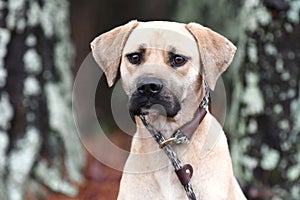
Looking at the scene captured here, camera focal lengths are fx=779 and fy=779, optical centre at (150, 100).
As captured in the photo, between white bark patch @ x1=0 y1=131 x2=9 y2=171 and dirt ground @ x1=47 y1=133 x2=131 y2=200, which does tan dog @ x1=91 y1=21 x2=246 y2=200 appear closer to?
white bark patch @ x1=0 y1=131 x2=9 y2=171

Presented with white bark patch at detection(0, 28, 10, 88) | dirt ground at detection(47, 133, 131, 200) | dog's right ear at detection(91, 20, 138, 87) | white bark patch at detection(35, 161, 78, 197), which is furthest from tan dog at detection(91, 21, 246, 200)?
dirt ground at detection(47, 133, 131, 200)

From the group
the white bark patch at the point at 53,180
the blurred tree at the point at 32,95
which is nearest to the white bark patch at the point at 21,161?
the blurred tree at the point at 32,95

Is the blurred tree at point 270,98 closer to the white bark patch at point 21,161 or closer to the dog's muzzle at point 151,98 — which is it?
the white bark patch at point 21,161

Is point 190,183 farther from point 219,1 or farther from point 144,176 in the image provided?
point 219,1

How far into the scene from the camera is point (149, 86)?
12.4 feet

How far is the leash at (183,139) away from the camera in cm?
393

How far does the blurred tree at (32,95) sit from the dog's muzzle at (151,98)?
91.1 inches

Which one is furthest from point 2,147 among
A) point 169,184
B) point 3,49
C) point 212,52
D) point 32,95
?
point 212,52

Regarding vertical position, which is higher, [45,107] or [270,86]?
[270,86]

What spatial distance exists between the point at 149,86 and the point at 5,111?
2441 millimetres

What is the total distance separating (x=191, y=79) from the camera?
3.96 metres

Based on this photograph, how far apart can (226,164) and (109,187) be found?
2.99m

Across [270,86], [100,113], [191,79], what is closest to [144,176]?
[191,79]

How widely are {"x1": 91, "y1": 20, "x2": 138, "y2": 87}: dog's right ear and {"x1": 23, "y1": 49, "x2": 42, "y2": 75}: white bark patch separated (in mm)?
2034
